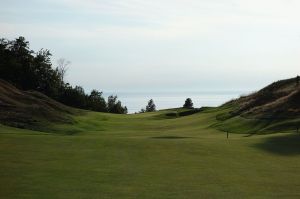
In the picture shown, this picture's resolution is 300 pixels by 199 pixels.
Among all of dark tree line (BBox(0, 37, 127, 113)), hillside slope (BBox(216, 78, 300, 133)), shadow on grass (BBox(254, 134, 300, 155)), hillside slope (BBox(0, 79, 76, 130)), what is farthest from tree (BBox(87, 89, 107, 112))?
shadow on grass (BBox(254, 134, 300, 155))

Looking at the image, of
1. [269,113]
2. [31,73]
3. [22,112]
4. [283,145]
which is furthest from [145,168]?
[31,73]

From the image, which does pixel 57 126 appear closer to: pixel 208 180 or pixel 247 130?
pixel 247 130

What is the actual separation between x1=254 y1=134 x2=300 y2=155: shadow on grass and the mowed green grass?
0.15ft

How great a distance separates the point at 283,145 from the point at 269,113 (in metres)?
16.7

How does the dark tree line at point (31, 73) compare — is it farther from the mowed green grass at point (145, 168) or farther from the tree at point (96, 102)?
the mowed green grass at point (145, 168)

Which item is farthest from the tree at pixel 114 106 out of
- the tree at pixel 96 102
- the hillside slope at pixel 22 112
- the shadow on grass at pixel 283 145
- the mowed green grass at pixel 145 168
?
the mowed green grass at pixel 145 168

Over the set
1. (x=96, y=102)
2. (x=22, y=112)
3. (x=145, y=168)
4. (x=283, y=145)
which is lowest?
(x=145, y=168)

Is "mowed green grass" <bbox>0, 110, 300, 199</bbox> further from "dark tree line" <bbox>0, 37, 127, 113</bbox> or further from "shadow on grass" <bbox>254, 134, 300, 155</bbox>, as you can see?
"dark tree line" <bbox>0, 37, 127, 113</bbox>

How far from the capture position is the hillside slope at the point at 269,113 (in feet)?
128

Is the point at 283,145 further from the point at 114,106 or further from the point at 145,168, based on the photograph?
the point at 114,106

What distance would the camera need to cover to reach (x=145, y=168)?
17.9m

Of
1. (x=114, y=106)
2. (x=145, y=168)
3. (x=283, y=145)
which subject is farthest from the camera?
(x=114, y=106)

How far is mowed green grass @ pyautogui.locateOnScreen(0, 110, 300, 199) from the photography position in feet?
46.9

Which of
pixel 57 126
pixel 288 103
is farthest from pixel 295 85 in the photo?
pixel 57 126
